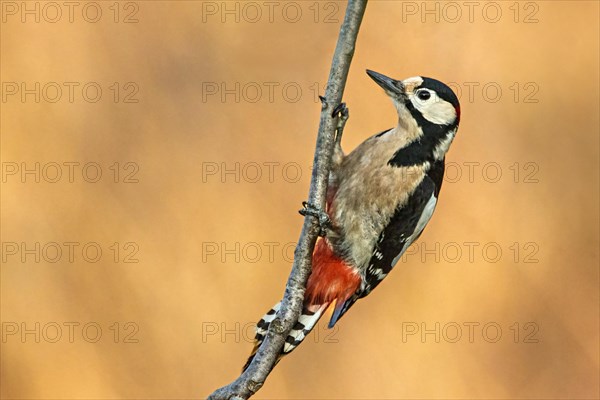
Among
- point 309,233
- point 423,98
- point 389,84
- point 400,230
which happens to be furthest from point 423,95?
point 309,233

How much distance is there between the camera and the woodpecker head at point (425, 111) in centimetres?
270

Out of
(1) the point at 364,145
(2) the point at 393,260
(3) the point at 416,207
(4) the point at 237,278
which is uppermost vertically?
(1) the point at 364,145

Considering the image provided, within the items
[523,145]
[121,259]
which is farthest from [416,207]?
[121,259]

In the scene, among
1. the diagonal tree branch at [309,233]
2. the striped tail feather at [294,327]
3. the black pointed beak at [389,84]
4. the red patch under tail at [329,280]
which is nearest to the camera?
the diagonal tree branch at [309,233]

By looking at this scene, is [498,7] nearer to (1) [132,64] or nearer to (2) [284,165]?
(2) [284,165]

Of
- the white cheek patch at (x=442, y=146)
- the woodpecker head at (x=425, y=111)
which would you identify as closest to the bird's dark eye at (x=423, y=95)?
the woodpecker head at (x=425, y=111)

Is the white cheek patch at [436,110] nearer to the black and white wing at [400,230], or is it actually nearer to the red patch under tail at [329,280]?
the black and white wing at [400,230]

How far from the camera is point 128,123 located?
3789 millimetres

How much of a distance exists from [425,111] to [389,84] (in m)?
0.15

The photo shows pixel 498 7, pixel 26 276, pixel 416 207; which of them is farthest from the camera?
pixel 498 7

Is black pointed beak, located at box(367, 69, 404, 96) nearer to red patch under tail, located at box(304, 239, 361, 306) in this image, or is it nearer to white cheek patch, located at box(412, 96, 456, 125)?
white cheek patch, located at box(412, 96, 456, 125)

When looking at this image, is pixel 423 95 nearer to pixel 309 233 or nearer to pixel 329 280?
pixel 329 280

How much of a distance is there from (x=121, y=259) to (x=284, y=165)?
2.71 ft

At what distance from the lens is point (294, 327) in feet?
8.52
